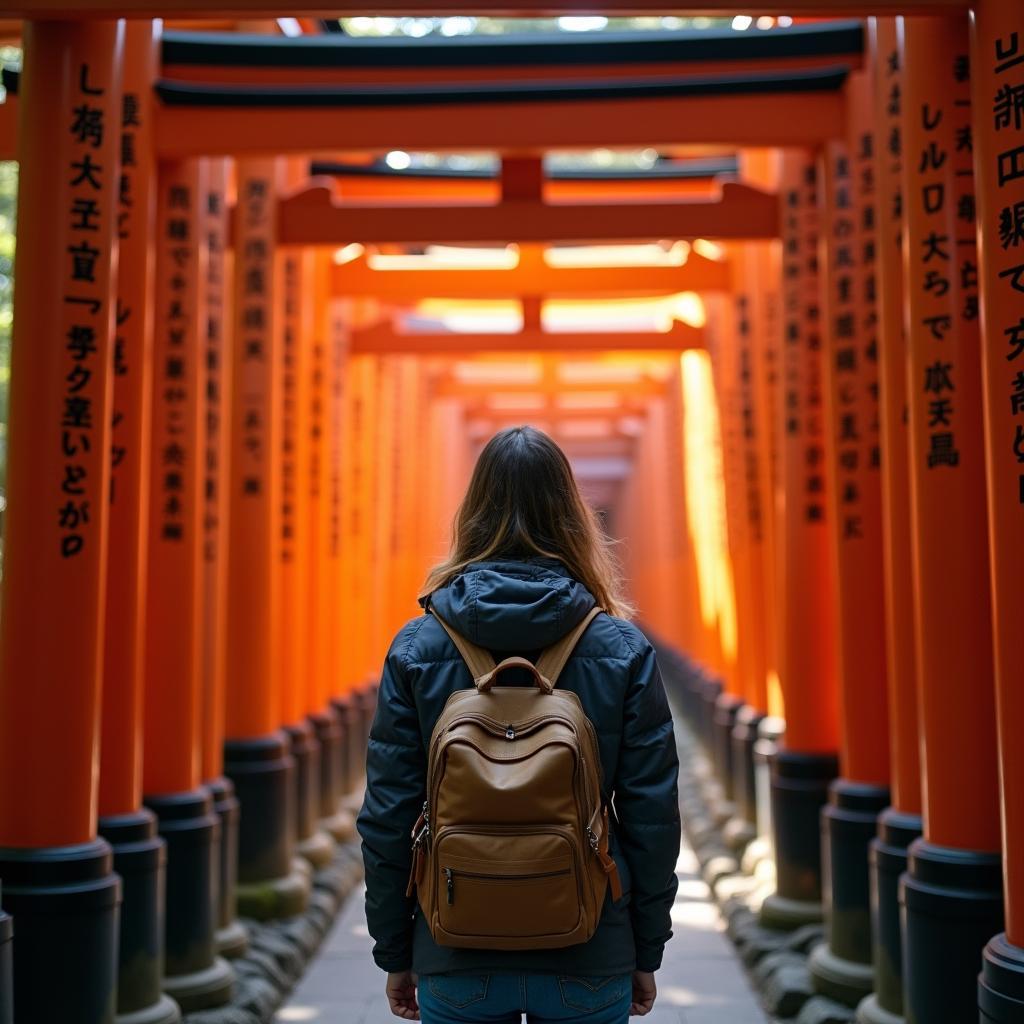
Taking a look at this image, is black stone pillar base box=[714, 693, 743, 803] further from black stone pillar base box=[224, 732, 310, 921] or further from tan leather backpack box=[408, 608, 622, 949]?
tan leather backpack box=[408, 608, 622, 949]

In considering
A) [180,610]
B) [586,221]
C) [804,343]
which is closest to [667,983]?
[180,610]

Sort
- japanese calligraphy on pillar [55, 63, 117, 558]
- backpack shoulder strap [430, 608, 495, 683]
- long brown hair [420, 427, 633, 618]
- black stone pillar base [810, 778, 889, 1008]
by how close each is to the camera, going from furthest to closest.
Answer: black stone pillar base [810, 778, 889, 1008]
japanese calligraphy on pillar [55, 63, 117, 558]
long brown hair [420, 427, 633, 618]
backpack shoulder strap [430, 608, 495, 683]

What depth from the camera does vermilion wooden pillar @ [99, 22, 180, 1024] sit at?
4.47m

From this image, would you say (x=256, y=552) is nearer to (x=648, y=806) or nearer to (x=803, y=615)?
(x=803, y=615)

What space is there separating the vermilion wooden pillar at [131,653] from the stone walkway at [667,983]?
39.8 inches

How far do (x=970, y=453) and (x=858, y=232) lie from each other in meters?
1.86

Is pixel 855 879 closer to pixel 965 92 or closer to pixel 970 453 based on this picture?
pixel 970 453

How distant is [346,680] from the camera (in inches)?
405

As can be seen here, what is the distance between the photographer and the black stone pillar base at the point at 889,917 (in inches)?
170

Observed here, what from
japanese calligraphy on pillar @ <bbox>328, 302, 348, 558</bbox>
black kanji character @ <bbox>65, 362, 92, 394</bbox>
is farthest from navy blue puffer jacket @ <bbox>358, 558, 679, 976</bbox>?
japanese calligraphy on pillar @ <bbox>328, 302, 348, 558</bbox>

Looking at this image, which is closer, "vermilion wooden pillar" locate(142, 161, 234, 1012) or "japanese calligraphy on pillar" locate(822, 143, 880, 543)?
"vermilion wooden pillar" locate(142, 161, 234, 1012)

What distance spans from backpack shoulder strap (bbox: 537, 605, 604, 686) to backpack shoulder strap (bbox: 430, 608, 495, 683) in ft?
0.28

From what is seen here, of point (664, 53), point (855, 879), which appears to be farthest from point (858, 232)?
point (855, 879)

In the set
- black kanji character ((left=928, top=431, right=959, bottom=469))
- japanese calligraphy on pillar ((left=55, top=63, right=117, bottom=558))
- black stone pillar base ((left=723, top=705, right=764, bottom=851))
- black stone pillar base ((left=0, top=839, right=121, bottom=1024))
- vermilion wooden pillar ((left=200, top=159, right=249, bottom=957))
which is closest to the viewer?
black stone pillar base ((left=0, top=839, right=121, bottom=1024))
